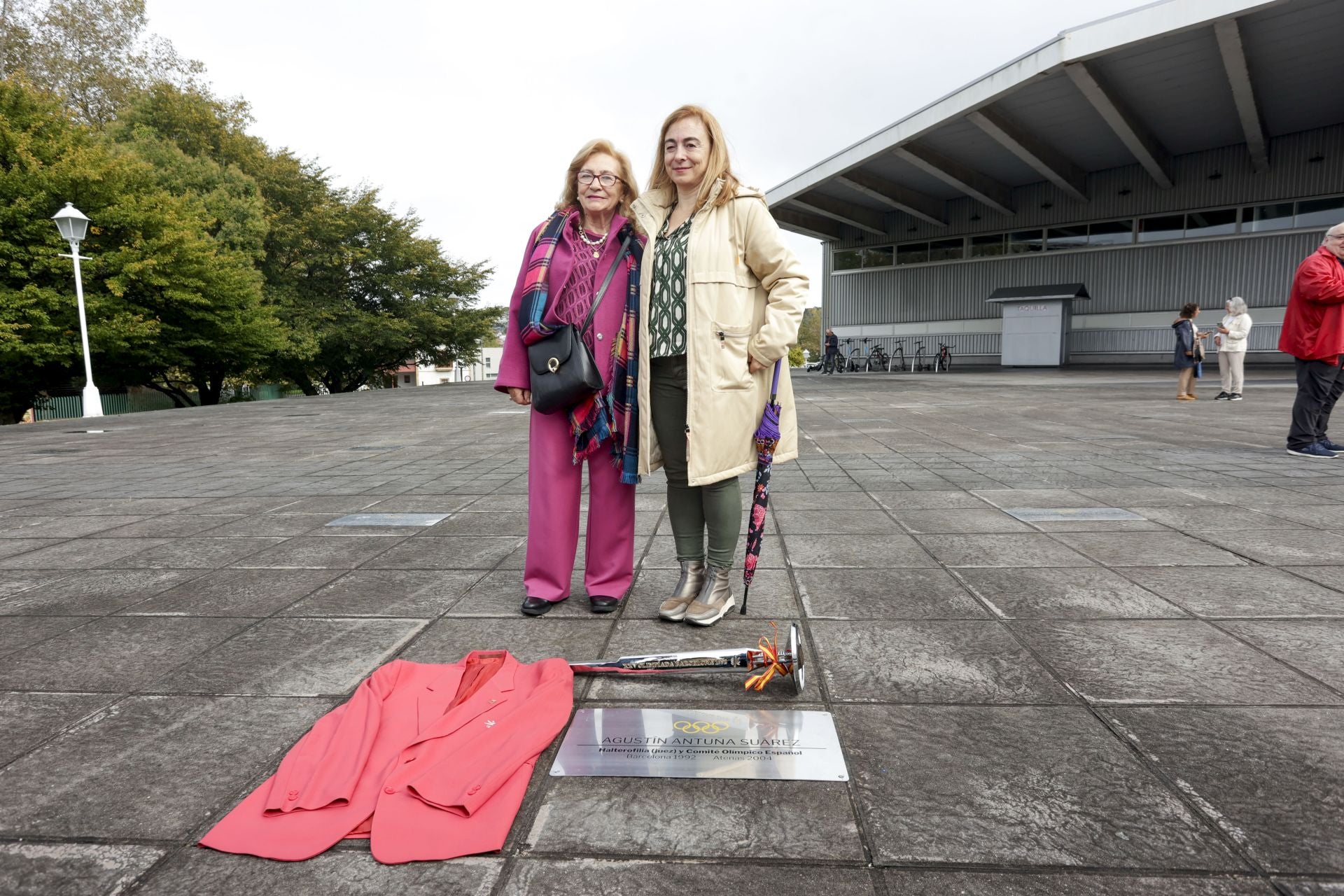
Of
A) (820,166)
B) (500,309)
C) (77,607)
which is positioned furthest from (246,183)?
(77,607)

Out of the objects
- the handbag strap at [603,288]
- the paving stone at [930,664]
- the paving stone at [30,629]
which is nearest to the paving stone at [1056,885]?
the paving stone at [930,664]

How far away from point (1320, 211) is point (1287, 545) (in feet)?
90.4

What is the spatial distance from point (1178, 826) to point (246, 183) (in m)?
32.2

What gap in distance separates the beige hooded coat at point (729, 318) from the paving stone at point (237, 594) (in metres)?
1.83

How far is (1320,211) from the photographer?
77.7 feet

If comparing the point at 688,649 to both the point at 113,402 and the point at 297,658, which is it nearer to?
the point at 297,658

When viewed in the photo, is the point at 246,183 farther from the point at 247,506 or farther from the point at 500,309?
the point at 247,506

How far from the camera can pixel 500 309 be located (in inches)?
1377

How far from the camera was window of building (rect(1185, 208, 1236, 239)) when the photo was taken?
25344 mm

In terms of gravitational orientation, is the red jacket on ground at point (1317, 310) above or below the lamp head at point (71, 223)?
below

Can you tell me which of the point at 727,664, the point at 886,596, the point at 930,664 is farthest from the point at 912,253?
the point at 727,664

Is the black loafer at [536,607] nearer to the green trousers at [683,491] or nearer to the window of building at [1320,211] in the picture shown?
the green trousers at [683,491]

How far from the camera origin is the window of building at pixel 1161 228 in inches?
1035

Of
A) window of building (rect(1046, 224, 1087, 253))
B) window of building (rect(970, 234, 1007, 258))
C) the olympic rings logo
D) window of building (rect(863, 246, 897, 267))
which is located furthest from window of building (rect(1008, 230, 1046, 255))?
the olympic rings logo
